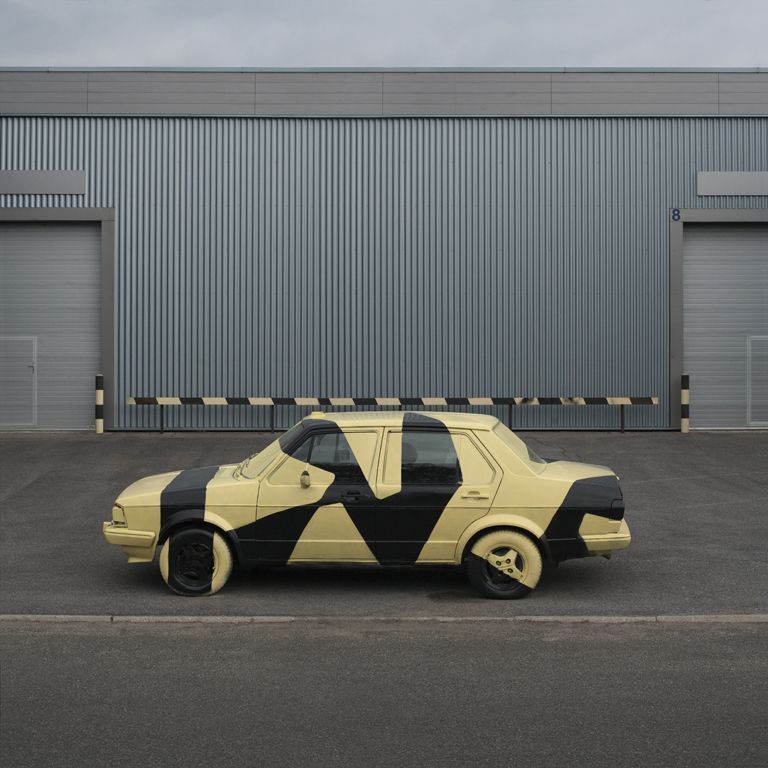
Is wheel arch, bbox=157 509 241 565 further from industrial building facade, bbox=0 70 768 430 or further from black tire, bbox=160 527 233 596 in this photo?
industrial building facade, bbox=0 70 768 430

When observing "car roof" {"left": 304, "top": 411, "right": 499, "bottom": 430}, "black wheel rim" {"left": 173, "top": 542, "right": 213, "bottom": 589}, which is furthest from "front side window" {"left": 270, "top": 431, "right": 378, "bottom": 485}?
"black wheel rim" {"left": 173, "top": 542, "right": 213, "bottom": 589}

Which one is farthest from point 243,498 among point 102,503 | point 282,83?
point 282,83

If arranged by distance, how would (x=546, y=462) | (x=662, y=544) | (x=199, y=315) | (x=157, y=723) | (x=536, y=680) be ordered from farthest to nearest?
(x=199, y=315), (x=662, y=544), (x=546, y=462), (x=536, y=680), (x=157, y=723)

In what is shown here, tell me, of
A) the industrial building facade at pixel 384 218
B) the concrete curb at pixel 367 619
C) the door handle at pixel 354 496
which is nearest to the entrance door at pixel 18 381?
the industrial building facade at pixel 384 218

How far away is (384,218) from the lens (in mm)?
20938

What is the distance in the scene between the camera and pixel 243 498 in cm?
830

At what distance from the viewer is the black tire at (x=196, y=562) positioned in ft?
27.0

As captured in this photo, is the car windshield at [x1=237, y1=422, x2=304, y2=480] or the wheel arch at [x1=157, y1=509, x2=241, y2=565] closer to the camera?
the wheel arch at [x1=157, y1=509, x2=241, y2=565]

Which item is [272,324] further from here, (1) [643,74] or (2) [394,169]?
(1) [643,74]

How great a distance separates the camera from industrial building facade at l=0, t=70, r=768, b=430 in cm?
2081

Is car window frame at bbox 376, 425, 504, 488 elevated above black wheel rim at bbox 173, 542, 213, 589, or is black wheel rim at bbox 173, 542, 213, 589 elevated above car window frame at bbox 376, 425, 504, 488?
car window frame at bbox 376, 425, 504, 488

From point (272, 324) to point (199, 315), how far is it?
5.01ft

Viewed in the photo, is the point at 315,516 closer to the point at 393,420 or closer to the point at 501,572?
the point at 393,420

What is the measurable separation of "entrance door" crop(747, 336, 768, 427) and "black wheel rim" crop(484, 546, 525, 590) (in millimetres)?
14721
